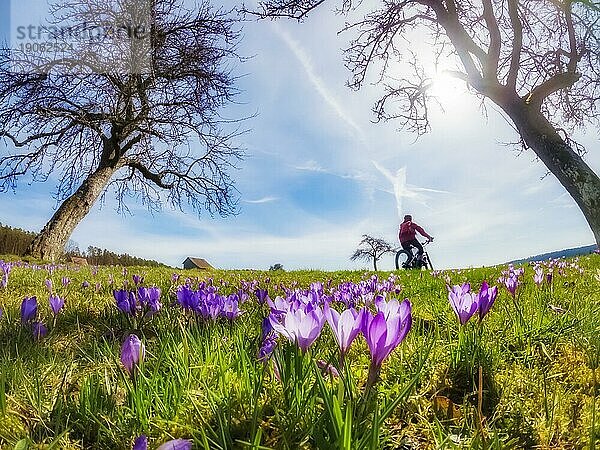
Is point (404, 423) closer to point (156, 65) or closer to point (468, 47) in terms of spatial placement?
point (468, 47)

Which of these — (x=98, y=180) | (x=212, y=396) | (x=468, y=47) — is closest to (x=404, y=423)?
(x=212, y=396)

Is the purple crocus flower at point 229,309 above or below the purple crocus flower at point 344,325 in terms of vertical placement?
below

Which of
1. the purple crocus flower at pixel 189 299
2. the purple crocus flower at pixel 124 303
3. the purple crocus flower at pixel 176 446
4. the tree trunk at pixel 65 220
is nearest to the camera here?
the purple crocus flower at pixel 176 446

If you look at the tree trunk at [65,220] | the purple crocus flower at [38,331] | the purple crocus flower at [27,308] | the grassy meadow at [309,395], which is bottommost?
the grassy meadow at [309,395]

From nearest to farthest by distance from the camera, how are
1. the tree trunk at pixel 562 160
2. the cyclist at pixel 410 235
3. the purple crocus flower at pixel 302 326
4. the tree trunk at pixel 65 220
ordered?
the purple crocus flower at pixel 302 326, the tree trunk at pixel 562 160, the tree trunk at pixel 65 220, the cyclist at pixel 410 235

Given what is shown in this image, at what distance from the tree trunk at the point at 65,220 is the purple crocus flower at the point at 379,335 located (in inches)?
593

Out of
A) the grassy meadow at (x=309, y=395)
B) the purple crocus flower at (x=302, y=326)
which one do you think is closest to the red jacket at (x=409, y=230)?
the grassy meadow at (x=309, y=395)

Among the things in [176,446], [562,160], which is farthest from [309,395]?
[562,160]

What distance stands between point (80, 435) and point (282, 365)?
58cm

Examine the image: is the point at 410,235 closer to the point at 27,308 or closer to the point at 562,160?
the point at 562,160

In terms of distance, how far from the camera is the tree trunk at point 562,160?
7.08 metres

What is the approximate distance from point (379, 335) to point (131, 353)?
2.24 feet

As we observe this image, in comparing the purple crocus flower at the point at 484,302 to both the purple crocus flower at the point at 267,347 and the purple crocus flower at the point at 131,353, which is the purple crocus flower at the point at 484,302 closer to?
the purple crocus flower at the point at 267,347

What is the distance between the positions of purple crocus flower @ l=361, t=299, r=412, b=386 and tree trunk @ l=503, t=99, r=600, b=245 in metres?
6.96
